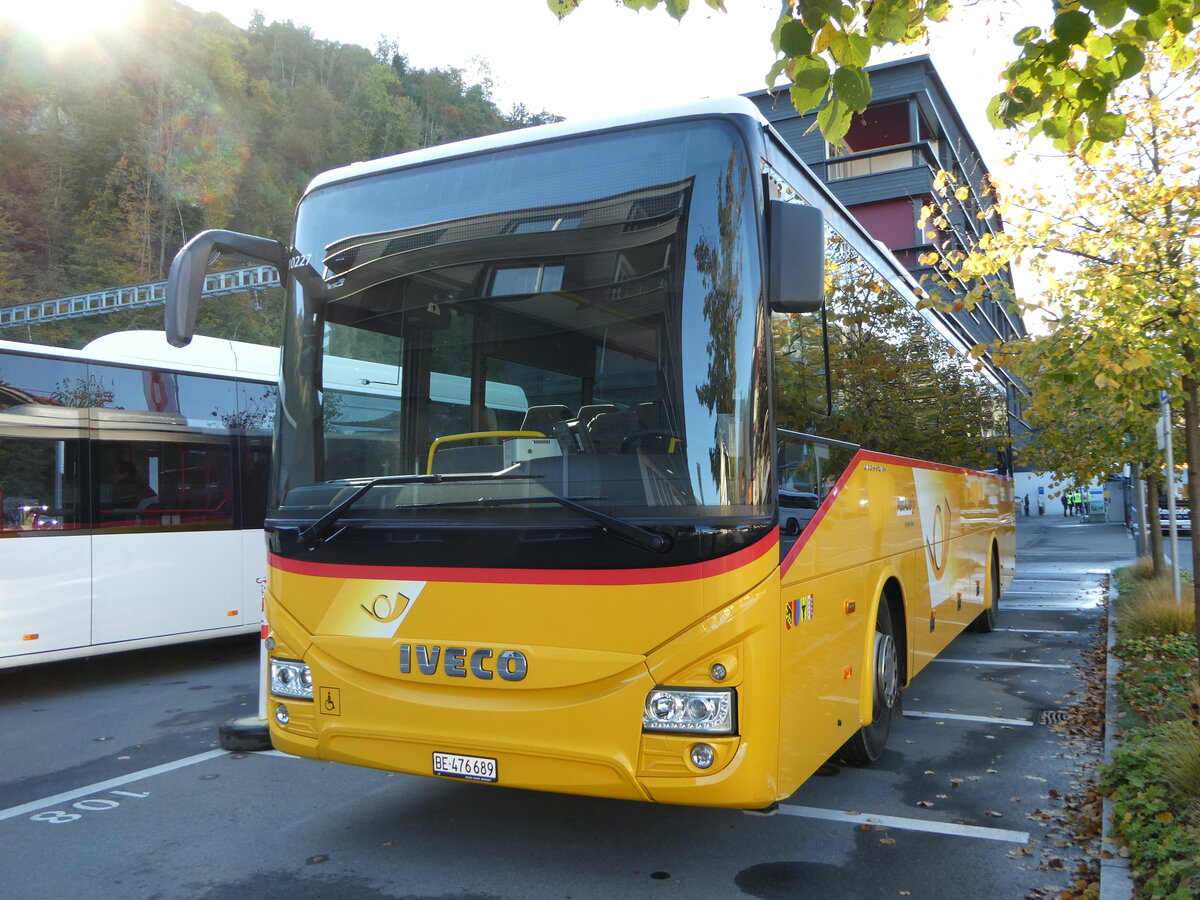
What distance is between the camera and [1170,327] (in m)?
7.77

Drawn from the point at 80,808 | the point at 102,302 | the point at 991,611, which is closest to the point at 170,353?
the point at 80,808

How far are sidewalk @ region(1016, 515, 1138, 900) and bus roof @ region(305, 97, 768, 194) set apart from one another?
3526mm

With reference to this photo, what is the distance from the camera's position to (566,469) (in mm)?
4195

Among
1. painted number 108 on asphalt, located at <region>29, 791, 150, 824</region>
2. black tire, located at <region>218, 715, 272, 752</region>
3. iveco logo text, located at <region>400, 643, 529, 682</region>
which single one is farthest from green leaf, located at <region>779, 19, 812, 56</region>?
painted number 108 on asphalt, located at <region>29, 791, 150, 824</region>

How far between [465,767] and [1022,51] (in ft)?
12.1

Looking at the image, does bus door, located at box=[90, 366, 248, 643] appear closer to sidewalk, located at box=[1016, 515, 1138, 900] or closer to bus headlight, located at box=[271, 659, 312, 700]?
bus headlight, located at box=[271, 659, 312, 700]

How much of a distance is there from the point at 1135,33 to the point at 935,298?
13.2 feet

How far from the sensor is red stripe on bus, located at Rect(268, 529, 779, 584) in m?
3.97

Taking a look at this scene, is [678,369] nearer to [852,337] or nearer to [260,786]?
[852,337]

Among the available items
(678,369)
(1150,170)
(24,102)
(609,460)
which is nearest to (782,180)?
(678,369)

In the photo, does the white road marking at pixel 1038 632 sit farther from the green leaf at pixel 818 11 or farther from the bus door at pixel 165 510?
the green leaf at pixel 818 11

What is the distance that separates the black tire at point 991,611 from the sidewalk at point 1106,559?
130 cm

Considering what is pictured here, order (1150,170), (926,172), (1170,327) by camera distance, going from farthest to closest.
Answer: (926,172), (1150,170), (1170,327)

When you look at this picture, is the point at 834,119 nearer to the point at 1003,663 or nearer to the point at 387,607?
the point at 387,607
